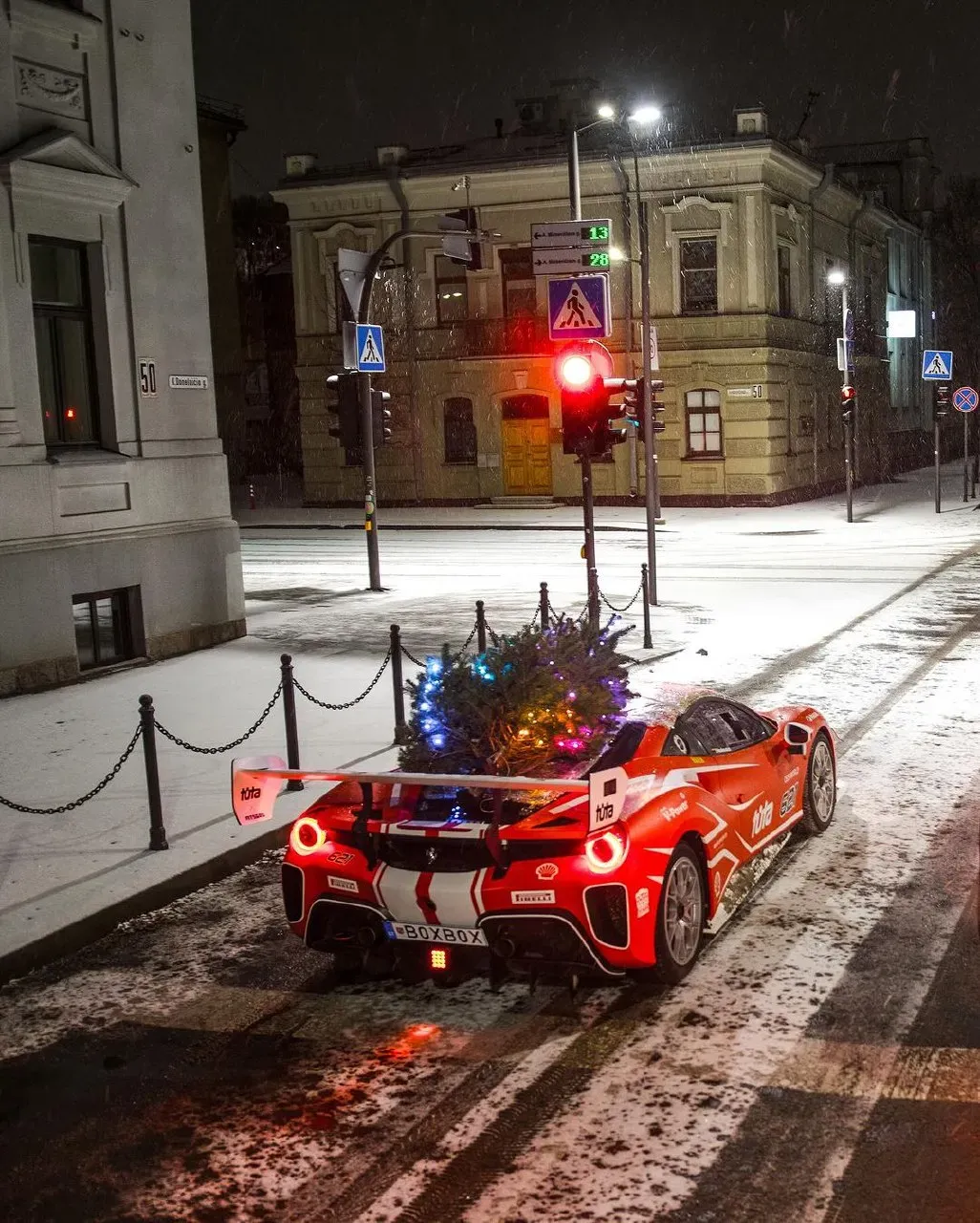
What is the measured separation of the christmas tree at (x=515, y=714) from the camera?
7043 millimetres

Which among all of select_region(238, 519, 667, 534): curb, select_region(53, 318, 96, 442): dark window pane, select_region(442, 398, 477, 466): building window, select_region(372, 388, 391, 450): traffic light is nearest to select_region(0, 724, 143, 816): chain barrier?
select_region(53, 318, 96, 442): dark window pane

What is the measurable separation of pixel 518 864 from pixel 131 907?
116 inches

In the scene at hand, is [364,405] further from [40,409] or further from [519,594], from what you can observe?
[40,409]

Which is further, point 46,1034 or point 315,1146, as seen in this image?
point 46,1034

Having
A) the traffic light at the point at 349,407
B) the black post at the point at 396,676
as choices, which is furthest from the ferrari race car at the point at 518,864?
the traffic light at the point at 349,407

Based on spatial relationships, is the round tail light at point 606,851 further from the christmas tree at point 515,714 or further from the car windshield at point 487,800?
the christmas tree at point 515,714

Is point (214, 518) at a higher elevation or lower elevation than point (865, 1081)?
higher

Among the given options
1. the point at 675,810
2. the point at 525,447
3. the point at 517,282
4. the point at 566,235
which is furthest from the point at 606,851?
the point at 517,282

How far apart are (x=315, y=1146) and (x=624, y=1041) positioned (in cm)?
145

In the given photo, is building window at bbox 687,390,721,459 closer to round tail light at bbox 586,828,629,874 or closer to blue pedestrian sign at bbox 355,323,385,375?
blue pedestrian sign at bbox 355,323,385,375

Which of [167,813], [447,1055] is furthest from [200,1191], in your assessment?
[167,813]

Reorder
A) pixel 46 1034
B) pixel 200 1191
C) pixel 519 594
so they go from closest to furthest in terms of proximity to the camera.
Result: pixel 200 1191 → pixel 46 1034 → pixel 519 594

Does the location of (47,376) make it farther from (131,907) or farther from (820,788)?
(820,788)

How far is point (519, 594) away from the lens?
2180 centimetres
